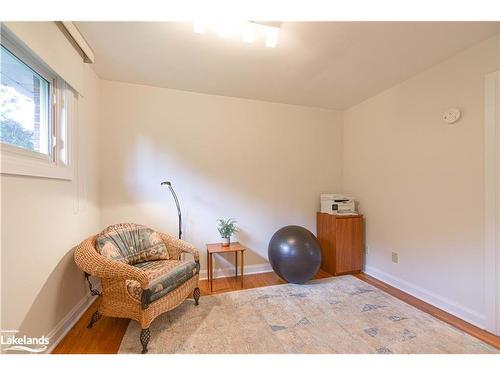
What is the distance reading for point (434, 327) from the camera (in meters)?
1.80

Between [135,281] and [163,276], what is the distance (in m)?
0.22

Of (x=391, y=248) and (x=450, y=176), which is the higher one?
(x=450, y=176)

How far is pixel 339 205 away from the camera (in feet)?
10.0

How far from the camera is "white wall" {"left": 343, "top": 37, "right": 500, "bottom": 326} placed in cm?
191

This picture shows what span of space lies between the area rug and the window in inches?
58.3

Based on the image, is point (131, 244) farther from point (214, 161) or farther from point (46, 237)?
point (214, 161)

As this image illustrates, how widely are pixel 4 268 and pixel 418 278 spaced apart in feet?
11.6

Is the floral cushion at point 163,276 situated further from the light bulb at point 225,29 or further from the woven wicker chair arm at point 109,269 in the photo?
the light bulb at point 225,29

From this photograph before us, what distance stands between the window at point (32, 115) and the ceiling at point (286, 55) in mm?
522

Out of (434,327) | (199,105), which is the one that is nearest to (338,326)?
(434,327)

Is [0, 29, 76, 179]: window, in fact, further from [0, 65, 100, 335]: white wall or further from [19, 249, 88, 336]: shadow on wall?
[19, 249, 88, 336]: shadow on wall

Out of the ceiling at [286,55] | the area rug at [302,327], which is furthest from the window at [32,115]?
the area rug at [302,327]

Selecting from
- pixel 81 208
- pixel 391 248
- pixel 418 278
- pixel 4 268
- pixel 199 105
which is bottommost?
pixel 418 278
